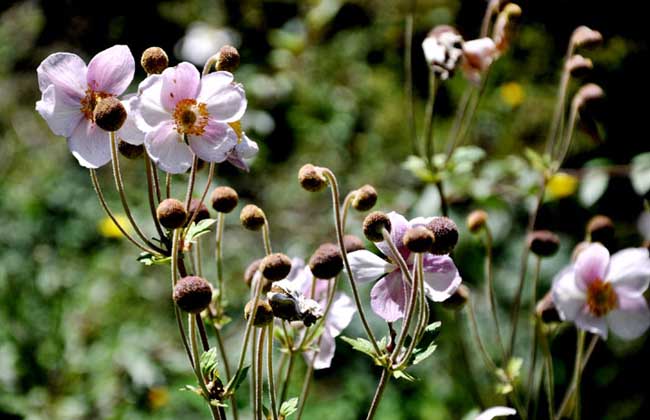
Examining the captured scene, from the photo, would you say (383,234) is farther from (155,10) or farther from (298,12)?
(298,12)

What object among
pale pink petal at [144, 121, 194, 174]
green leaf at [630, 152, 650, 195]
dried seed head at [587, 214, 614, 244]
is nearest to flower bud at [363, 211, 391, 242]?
pale pink petal at [144, 121, 194, 174]

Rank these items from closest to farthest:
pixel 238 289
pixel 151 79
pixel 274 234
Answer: pixel 151 79 < pixel 238 289 < pixel 274 234

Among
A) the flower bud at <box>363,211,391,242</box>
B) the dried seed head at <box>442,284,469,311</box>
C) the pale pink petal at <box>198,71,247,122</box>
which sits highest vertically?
the pale pink petal at <box>198,71,247,122</box>

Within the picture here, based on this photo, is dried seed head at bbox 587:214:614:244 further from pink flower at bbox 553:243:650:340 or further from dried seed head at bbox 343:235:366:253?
dried seed head at bbox 343:235:366:253

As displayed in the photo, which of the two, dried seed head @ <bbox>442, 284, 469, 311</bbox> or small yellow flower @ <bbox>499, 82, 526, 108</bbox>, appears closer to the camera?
dried seed head @ <bbox>442, 284, 469, 311</bbox>

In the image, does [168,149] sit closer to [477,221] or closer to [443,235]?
[443,235]

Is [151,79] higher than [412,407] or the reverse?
higher

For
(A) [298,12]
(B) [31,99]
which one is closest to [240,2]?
(A) [298,12]
